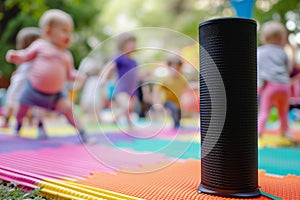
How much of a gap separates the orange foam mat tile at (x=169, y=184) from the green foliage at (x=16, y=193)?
251 mm

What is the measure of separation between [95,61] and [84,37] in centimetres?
381

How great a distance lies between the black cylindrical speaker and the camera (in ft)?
5.13

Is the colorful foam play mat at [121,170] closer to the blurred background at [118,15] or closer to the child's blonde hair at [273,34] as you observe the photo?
the child's blonde hair at [273,34]

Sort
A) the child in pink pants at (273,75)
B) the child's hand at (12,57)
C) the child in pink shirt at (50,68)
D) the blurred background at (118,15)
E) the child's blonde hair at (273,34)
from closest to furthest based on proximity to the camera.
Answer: the child's hand at (12,57), the child in pink shirt at (50,68), the child in pink pants at (273,75), the child's blonde hair at (273,34), the blurred background at (118,15)

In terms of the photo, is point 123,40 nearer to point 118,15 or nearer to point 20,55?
point 20,55

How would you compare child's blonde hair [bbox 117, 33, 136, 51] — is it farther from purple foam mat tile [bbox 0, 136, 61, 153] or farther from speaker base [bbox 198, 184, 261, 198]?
speaker base [bbox 198, 184, 261, 198]

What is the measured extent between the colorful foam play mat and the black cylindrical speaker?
0.33ft

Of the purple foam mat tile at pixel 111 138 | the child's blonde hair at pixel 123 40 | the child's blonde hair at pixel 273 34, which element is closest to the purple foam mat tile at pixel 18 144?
the purple foam mat tile at pixel 111 138

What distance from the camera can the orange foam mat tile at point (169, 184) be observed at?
5.28 ft

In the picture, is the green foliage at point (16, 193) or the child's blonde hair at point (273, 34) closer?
the green foliage at point (16, 193)

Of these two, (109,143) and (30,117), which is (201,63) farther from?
(30,117)

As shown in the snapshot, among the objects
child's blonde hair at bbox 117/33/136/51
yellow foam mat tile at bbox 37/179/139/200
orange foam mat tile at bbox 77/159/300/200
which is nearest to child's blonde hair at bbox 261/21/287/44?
child's blonde hair at bbox 117/33/136/51

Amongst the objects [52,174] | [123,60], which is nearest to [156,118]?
[123,60]

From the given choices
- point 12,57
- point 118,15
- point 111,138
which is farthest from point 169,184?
point 118,15
